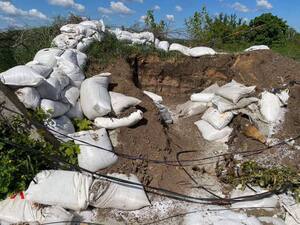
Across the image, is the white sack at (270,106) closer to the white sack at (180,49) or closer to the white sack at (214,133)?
the white sack at (214,133)

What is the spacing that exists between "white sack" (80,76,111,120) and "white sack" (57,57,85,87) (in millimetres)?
228

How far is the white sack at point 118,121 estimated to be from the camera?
13.7 feet

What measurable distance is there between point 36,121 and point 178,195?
1.65m

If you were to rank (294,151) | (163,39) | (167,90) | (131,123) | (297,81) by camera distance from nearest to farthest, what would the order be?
(131,123), (294,151), (297,81), (167,90), (163,39)

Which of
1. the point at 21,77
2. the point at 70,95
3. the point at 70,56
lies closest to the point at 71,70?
the point at 70,56

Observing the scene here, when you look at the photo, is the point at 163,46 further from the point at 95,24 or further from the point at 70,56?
the point at 70,56

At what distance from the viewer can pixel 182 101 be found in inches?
259

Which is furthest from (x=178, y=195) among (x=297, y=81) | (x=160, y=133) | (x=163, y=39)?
(x=163, y=39)

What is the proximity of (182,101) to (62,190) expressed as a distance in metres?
3.67

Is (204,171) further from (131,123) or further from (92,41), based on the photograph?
(92,41)

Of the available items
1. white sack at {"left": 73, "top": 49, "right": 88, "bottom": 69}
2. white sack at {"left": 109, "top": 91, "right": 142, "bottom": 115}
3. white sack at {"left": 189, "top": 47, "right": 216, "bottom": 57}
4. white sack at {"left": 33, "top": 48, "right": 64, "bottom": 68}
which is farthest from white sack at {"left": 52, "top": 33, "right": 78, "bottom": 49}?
white sack at {"left": 189, "top": 47, "right": 216, "bottom": 57}

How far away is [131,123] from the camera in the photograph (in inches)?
167

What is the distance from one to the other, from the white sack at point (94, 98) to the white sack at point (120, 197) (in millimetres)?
1041

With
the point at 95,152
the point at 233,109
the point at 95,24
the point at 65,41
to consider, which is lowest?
the point at 95,152
